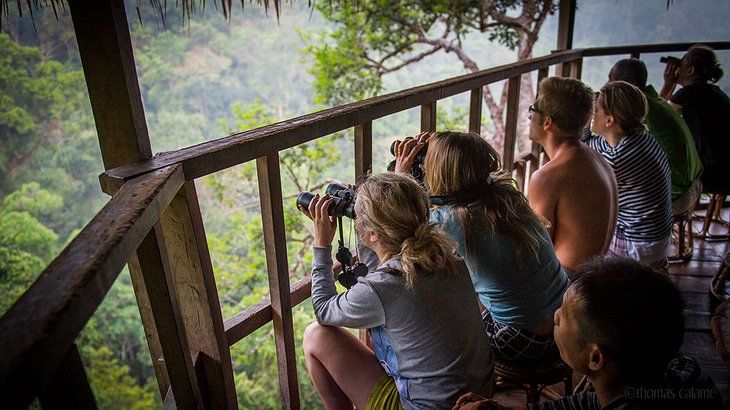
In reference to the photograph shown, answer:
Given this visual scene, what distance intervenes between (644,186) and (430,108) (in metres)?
0.96

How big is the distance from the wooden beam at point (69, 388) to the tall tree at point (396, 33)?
747 cm

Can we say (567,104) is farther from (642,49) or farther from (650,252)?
(642,49)

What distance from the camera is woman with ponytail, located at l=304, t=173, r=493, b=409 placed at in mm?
1250

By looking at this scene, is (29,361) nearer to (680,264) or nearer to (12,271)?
(680,264)

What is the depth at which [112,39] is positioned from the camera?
0.96 m

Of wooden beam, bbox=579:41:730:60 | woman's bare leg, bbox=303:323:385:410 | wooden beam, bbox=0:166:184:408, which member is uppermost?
wooden beam, bbox=0:166:184:408

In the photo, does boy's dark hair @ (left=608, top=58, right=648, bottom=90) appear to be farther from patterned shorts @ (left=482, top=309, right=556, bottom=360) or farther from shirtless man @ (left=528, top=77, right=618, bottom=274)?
patterned shorts @ (left=482, top=309, right=556, bottom=360)

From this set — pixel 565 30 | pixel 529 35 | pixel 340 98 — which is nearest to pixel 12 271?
pixel 340 98

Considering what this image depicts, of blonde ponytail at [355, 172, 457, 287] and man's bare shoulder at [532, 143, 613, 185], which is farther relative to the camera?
man's bare shoulder at [532, 143, 613, 185]

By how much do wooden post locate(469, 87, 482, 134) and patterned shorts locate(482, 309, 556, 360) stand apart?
96 cm

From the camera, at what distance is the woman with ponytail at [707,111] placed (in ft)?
9.20

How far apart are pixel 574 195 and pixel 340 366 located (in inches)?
38.1

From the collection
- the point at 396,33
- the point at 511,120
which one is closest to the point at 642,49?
the point at 511,120

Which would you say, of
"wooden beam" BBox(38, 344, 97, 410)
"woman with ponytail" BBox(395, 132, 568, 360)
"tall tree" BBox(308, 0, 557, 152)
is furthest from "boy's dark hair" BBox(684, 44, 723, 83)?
"tall tree" BBox(308, 0, 557, 152)
